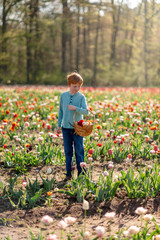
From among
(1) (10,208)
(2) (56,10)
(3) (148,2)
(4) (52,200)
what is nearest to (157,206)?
Result: (4) (52,200)

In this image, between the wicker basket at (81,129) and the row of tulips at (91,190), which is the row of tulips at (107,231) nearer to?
the row of tulips at (91,190)

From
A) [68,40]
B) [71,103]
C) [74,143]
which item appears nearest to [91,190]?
[74,143]

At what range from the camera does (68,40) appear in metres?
28.5

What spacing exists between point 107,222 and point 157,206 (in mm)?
702

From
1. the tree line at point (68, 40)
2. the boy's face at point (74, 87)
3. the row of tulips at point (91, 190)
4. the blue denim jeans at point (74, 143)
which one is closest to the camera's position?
the row of tulips at point (91, 190)

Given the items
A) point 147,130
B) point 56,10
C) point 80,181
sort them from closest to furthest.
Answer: point 80,181 → point 147,130 → point 56,10

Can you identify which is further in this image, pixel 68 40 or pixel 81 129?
pixel 68 40

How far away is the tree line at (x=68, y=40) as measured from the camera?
22703 millimetres

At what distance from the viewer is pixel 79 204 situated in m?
3.25

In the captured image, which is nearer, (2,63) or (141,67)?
(2,63)

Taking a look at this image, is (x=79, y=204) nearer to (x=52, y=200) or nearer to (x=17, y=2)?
(x=52, y=200)

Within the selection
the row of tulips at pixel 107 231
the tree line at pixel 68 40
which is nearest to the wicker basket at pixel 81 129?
the row of tulips at pixel 107 231

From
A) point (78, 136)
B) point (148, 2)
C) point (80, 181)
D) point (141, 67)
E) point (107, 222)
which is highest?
point (148, 2)

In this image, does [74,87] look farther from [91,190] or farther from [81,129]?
[91,190]
